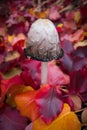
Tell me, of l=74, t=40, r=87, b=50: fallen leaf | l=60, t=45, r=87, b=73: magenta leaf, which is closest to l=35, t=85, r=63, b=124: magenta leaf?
l=60, t=45, r=87, b=73: magenta leaf

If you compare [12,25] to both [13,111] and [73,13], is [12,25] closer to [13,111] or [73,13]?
[73,13]

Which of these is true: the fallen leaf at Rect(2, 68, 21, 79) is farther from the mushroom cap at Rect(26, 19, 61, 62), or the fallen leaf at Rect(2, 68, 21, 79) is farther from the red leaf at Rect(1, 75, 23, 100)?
the mushroom cap at Rect(26, 19, 61, 62)

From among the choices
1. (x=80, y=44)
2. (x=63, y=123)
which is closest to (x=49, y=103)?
(x=63, y=123)

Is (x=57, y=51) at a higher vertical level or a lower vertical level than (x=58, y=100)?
higher

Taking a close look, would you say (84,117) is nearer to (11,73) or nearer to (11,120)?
(11,120)

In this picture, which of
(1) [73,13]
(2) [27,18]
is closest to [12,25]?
(2) [27,18]
